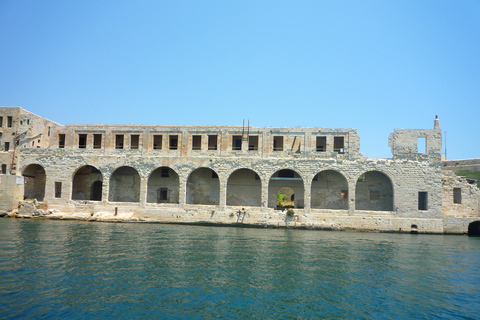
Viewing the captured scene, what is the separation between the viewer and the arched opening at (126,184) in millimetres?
29266

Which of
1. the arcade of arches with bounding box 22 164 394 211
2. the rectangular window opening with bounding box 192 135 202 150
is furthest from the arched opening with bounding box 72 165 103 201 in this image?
the rectangular window opening with bounding box 192 135 202 150

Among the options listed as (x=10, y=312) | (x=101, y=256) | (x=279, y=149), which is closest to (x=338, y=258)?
(x=101, y=256)

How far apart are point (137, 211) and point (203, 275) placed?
16395 mm

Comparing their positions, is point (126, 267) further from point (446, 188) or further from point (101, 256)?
point (446, 188)

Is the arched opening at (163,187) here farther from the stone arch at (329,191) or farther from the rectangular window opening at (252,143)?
the stone arch at (329,191)

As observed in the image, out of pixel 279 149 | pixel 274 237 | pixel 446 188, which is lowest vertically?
pixel 274 237

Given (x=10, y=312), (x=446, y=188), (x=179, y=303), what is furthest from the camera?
(x=446, y=188)

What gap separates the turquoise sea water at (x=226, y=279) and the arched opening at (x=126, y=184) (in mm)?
11147

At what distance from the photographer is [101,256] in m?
13.2

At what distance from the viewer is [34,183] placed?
30.7m

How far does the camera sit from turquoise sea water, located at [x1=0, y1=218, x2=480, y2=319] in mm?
8406

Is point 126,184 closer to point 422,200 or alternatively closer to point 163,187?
point 163,187

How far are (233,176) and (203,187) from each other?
275 cm

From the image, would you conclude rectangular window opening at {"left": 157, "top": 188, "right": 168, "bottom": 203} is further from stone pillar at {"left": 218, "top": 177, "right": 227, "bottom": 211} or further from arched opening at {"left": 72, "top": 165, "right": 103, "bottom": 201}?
stone pillar at {"left": 218, "top": 177, "right": 227, "bottom": 211}
